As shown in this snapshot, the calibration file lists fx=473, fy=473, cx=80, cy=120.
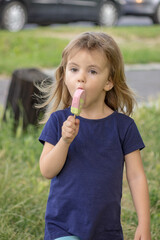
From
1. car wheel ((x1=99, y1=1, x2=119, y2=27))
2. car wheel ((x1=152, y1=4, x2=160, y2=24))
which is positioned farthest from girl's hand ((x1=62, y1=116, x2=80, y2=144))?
car wheel ((x1=152, y1=4, x2=160, y2=24))

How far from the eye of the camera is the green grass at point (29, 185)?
3025 mm

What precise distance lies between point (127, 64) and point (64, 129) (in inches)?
320

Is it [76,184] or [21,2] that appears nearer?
[76,184]

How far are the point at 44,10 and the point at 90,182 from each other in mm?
11075

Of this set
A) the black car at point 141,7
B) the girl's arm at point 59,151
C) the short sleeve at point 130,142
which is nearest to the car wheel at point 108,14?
the black car at point 141,7

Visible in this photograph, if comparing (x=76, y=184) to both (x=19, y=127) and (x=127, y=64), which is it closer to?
(x=19, y=127)

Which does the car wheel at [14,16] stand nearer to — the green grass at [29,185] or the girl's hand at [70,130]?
the green grass at [29,185]

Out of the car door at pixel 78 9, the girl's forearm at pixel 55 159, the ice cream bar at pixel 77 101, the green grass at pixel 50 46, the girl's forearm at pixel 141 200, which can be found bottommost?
the girl's forearm at pixel 141 200

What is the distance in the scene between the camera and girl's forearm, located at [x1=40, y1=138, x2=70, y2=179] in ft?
6.79

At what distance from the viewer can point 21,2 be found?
39.7ft

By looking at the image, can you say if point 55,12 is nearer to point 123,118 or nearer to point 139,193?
point 123,118

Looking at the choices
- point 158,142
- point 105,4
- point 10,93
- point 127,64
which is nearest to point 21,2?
point 105,4

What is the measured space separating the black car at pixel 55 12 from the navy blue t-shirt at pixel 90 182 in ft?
33.2

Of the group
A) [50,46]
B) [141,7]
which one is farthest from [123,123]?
[141,7]
